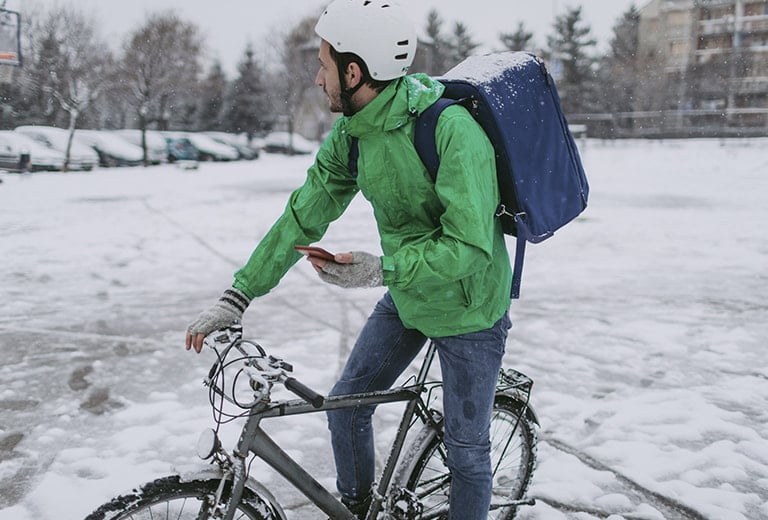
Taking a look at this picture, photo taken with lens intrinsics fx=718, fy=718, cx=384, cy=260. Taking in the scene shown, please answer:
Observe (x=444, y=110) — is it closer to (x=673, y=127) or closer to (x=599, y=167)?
(x=599, y=167)

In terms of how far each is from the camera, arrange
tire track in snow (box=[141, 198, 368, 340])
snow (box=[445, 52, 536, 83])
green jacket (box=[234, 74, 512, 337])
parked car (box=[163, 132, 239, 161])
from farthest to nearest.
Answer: parked car (box=[163, 132, 239, 161])
tire track in snow (box=[141, 198, 368, 340])
snow (box=[445, 52, 536, 83])
green jacket (box=[234, 74, 512, 337])

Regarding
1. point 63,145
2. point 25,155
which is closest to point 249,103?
point 63,145

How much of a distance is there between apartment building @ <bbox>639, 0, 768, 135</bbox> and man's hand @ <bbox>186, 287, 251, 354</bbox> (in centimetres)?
3850

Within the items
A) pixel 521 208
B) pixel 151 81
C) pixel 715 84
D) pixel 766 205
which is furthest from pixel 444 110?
pixel 715 84

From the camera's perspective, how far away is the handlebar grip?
85.4 inches

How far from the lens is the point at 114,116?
5219cm

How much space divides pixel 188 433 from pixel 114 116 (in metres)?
52.6

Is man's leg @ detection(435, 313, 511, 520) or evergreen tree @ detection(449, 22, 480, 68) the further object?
evergreen tree @ detection(449, 22, 480, 68)

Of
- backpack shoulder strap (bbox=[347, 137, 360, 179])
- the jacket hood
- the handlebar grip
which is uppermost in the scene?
the jacket hood

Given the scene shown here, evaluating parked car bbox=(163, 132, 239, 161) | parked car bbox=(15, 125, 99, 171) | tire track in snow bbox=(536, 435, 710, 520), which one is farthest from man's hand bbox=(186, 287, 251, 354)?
parked car bbox=(163, 132, 239, 161)

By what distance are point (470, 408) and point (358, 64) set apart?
3.94 ft

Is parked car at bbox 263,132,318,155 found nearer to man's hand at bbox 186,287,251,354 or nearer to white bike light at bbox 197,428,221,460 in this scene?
man's hand at bbox 186,287,251,354

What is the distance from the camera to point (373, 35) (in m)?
2.19

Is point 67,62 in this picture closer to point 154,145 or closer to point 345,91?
point 154,145
